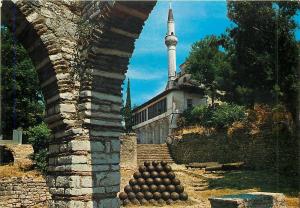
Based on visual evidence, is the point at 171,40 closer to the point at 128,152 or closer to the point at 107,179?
the point at 128,152

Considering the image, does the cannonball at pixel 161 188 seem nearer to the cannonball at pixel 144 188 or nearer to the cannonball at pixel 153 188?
the cannonball at pixel 153 188

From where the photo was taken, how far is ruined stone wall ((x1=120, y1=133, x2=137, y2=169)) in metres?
23.3

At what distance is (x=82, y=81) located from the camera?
22.7 ft

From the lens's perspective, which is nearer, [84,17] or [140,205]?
[84,17]

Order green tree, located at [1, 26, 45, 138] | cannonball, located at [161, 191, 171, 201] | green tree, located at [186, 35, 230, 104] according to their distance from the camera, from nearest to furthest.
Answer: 1. cannonball, located at [161, 191, 171, 201]
2. green tree, located at [1, 26, 45, 138]
3. green tree, located at [186, 35, 230, 104]

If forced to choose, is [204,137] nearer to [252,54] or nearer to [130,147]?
[130,147]

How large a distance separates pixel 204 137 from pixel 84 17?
70.6ft

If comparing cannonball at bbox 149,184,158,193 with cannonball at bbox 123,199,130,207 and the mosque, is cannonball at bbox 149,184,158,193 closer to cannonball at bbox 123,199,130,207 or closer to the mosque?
cannonball at bbox 123,199,130,207

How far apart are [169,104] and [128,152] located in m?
13.6

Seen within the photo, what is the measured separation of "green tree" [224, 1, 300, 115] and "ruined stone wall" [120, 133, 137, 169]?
7028 millimetres

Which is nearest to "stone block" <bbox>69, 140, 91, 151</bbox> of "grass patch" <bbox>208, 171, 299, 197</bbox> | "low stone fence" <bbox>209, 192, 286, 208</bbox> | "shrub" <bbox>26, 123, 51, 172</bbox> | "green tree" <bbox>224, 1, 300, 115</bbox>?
"low stone fence" <bbox>209, 192, 286, 208</bbox>

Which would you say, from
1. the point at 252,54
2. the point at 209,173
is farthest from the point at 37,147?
the point at 252,54

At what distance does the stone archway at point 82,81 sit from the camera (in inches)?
261

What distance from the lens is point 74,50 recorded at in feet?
23.1
